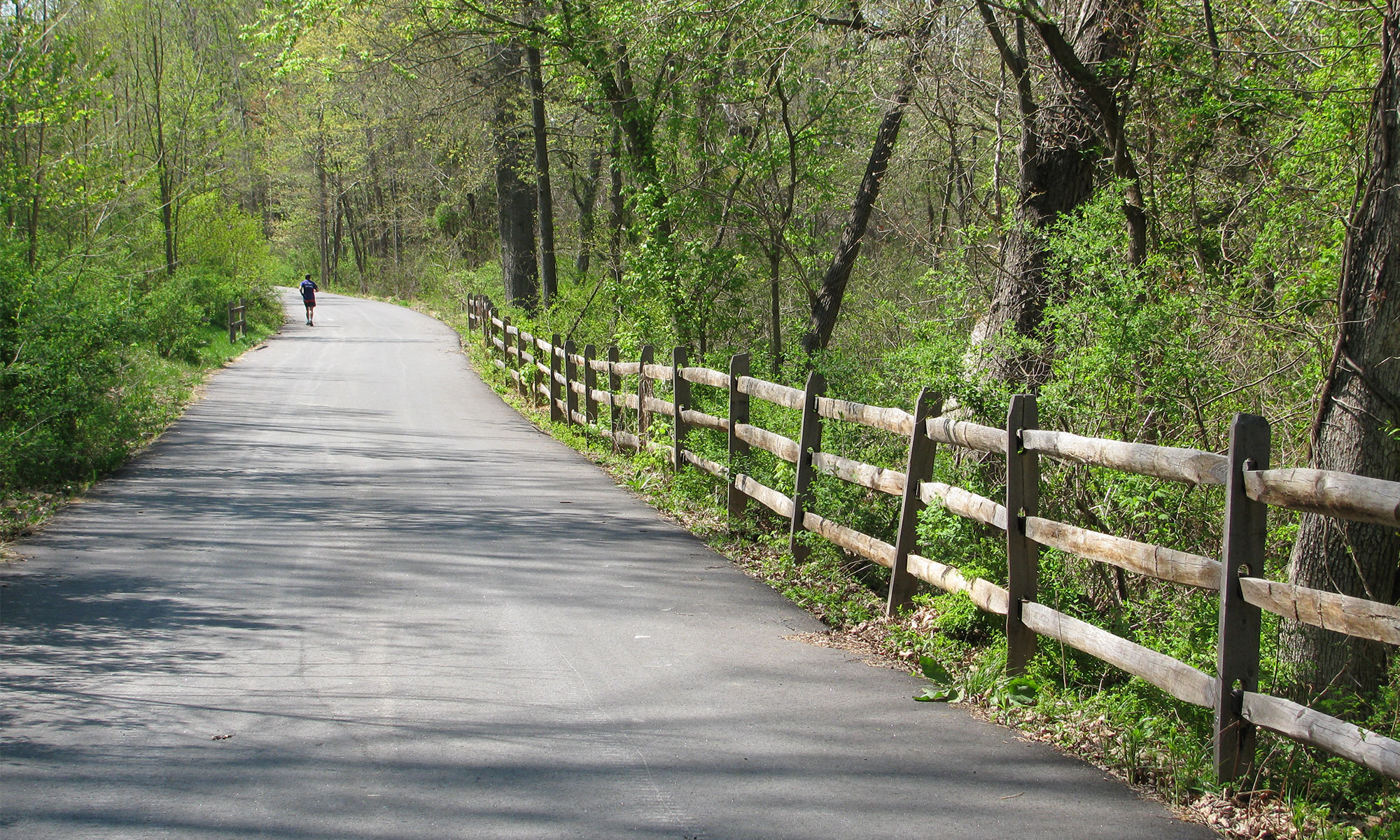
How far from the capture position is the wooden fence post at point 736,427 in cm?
973

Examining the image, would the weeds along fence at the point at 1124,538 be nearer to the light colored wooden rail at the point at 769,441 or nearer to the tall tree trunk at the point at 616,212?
the light colored wooden rail at the point at 769,441

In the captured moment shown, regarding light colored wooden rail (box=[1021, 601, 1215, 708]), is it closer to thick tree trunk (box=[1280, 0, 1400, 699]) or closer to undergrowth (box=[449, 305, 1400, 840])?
undergrowth (box=[449, 305, 1400, 840])

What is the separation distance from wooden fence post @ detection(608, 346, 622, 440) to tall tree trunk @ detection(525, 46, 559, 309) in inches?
344

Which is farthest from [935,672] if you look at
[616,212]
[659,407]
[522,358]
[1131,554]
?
[616,212]

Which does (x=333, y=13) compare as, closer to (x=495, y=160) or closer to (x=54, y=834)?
(x=495, y=160)

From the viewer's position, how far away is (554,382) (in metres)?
17.8

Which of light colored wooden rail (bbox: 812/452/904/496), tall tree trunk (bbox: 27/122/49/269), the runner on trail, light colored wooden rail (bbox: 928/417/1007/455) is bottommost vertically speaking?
light colored wooden rail (bbox: 812/452/904/496)

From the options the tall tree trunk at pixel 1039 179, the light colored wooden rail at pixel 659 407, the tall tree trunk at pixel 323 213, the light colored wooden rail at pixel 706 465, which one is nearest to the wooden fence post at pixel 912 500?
the tall tree trunk at pixel 1039 179

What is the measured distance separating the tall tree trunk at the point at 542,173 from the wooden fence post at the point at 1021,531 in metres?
17.2

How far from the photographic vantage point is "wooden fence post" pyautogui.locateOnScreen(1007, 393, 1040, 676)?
5.64 m

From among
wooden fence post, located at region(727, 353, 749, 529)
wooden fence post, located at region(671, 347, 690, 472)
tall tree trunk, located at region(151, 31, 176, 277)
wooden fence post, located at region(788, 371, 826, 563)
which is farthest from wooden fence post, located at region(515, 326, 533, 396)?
wooden fence post, located at region(788, 371, 826, 563)

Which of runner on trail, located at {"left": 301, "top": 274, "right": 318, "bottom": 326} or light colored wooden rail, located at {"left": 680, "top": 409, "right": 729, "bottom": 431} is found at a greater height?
runner on trail, located at {"left": 301, "top": 274, "right": 318, "bottom": 326}

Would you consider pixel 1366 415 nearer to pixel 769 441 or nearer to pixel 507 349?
pixel 769 441

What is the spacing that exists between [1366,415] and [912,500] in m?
2.66
